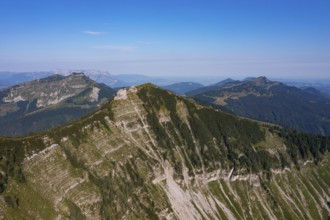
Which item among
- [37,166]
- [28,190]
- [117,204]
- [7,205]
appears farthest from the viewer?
[117,204]

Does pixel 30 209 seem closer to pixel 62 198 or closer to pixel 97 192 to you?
pixel 62 198

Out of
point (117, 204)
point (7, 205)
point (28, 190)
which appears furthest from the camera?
point (117, 204)

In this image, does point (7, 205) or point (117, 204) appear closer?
point (7, 205)

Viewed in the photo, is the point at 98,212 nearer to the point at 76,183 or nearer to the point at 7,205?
the point at 76,183

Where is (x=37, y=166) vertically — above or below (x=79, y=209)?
above

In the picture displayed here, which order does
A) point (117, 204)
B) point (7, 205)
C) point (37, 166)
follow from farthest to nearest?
1. point (117, 204)
2. point (37, 166)
3. point (7, 205)

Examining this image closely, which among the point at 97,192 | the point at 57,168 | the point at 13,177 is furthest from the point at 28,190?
the point at 97,192

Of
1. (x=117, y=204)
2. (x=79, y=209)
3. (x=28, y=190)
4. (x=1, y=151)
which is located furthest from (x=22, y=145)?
(x=117, y=204)

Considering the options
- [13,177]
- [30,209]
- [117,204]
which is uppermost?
[13,177]

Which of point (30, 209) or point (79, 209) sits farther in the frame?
point (79, 209)
